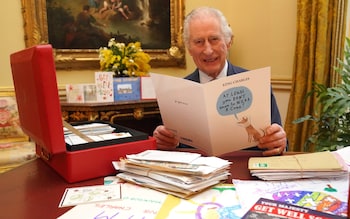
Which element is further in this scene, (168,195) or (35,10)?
(35,10)

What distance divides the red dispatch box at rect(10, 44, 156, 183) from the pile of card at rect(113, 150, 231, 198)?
5 cm

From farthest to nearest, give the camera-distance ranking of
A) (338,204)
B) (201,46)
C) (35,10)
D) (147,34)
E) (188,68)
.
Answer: (188,68) → (147,34) → (35,10) → (201,46) → (338,204)

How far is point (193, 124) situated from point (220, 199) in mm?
368

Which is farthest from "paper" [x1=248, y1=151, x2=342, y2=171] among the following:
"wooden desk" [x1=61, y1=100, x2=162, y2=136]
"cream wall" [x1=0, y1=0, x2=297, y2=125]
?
"cream wall" [x1=0, y1=0, x2=297, y2=125]

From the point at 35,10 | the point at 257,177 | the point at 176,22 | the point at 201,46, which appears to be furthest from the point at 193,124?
the point at 176,22

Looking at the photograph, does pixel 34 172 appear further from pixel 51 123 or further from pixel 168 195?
pixel 168 195

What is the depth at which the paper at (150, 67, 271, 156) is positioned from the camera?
0.97 metres

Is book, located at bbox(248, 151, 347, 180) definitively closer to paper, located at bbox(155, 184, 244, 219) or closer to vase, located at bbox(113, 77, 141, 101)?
paper, located at bbox(155, 184, 244, 219)

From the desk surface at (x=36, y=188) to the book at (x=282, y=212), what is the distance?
201 mm

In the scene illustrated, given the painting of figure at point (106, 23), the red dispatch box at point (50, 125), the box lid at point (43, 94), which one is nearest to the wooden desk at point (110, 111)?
the painting of figure at point (106, 23)

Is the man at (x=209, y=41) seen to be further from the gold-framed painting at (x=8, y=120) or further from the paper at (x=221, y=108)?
the gold-framed painting at (x=8, y=120)

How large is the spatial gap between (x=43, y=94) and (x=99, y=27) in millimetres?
2259

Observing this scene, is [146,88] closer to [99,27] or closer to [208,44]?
[99,27]

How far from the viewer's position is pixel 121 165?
0.90 meters
